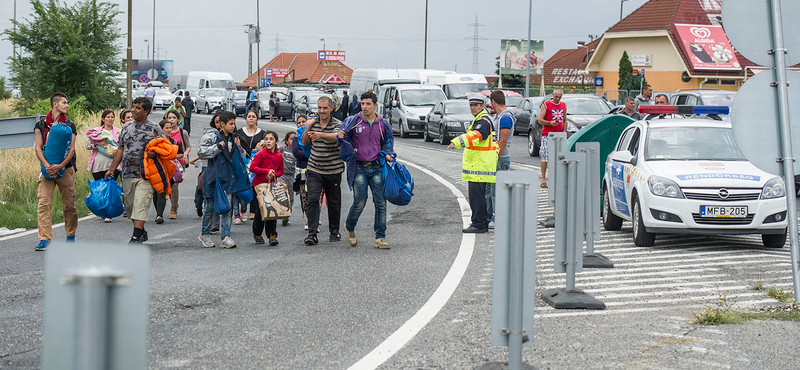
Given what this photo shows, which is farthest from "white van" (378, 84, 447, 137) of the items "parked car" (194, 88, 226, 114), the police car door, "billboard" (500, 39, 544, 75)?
"billboard" (500, 39, 544, 75)

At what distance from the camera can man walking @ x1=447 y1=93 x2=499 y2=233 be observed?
10812 mm

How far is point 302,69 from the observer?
380 ft

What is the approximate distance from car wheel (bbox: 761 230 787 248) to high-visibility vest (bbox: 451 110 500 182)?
316 cm

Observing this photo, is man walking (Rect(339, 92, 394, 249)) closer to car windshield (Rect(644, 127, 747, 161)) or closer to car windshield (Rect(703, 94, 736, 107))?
car windshield (Rect(644, 127, 747, 161))

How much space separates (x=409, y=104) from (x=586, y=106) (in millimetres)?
9331

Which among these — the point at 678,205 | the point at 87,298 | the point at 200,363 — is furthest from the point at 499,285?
the point at 678,205

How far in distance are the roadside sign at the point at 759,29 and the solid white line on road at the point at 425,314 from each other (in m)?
2.99

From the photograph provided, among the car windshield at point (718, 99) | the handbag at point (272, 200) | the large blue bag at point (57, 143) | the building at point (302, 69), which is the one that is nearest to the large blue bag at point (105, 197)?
the large blue bag at point (57, 143)

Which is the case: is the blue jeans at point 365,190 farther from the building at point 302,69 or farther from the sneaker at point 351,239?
the building at point 302,69

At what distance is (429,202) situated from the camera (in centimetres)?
1450

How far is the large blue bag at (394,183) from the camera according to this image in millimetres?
10023

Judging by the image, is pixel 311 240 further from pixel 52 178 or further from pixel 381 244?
pixel 52 178

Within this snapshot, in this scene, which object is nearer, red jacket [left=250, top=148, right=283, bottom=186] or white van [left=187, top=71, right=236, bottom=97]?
red jacket [left=250, top=148, right=283, bottom=186]

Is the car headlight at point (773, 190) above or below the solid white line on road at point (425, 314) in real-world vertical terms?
above
